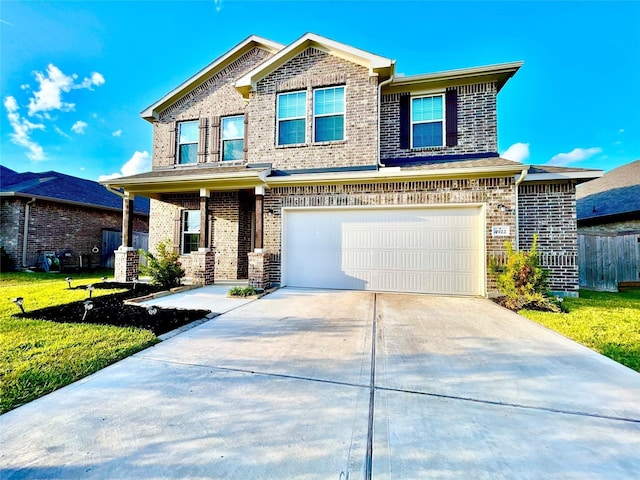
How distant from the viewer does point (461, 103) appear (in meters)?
7.82

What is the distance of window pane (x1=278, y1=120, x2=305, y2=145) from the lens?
8203 millimetres

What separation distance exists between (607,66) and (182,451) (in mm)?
20279

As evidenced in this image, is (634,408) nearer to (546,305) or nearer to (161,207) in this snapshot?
(546,305)

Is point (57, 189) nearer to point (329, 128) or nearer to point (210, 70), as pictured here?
point (210, 70)

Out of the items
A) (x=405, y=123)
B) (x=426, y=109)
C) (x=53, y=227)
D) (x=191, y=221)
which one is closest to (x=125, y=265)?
(x=191, y=221)

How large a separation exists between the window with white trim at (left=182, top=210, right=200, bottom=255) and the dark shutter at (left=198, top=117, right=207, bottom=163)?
2055 mm

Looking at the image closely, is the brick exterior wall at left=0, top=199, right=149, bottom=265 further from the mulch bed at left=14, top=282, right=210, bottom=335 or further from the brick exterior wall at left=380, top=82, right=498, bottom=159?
the brick exterior wall at left=380, top=82, right=498, bottom=159

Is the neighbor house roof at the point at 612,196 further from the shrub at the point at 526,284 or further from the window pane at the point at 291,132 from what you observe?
the window pane at the point at 291,132

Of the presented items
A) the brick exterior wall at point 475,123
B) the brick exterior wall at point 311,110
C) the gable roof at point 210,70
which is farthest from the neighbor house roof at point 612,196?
the gable roof at point 210,70

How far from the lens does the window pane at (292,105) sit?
823 centimetres

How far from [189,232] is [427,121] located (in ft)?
29.3

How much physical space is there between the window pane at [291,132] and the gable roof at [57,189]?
11118mm

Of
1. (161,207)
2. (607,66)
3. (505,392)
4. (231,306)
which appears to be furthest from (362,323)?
(607,66)

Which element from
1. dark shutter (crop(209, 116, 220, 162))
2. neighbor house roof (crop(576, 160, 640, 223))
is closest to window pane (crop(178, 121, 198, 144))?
dark shutter (crop(209, 116, 220, 162))
